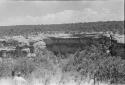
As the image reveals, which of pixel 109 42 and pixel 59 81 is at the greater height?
pixel 59 81

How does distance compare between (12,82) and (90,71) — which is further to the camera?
(90,71)

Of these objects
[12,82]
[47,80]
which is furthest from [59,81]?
[12,82]

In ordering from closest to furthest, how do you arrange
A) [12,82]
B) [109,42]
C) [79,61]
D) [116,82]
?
[12,82] < [116,82] < [79,61] < [109,42]

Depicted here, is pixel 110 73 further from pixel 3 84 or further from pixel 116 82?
pixel 3 84

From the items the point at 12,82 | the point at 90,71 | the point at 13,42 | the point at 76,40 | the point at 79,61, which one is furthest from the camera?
the point at 76,40

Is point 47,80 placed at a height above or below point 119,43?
above

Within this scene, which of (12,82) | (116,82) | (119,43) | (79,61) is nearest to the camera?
(12,82)

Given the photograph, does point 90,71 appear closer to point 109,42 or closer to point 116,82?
point 116,82

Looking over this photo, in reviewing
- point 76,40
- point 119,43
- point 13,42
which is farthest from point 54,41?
point 119,43

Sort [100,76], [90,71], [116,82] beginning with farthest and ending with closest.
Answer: [90,71], [100,76], [116,82]

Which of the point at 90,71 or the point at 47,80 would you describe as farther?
the point at 90,71
